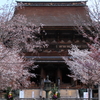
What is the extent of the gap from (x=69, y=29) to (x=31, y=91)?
645cm

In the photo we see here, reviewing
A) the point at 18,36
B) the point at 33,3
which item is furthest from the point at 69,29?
the point at 18,36

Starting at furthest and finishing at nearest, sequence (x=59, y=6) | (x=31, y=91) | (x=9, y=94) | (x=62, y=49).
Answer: (x=59, y=6)
(x=62, y=49)
(x=31, y=91)
(x=9, y=94)

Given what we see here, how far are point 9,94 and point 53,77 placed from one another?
9596 millimetres

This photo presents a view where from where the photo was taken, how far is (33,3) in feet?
87.4

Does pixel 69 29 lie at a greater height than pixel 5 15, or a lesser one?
greater

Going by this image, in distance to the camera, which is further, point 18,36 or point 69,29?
point 69,29

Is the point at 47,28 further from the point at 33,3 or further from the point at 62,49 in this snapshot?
the point at 33,3

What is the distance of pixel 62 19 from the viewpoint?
76.1 feet

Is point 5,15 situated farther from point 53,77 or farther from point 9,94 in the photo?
point 53,77

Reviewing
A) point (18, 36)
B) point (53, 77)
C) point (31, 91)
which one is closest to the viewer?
point (18, 36)

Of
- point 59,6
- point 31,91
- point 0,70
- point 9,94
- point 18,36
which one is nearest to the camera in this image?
point 0,70

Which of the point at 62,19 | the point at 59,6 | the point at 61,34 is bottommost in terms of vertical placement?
the point at 61,34

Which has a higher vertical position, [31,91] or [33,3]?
[33,3]

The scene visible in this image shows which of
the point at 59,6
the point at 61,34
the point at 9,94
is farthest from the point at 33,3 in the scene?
the point at 9,94
